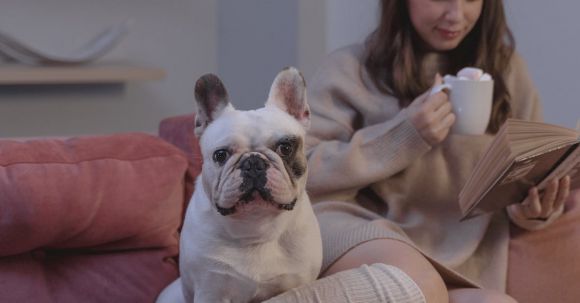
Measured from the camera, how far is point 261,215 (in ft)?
3.67

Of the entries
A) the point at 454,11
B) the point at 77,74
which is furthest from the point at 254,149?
the point at 77,74

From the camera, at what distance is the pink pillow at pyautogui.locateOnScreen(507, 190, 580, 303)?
A: 58.4 inches

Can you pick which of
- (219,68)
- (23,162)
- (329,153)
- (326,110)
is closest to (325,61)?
(326,110)

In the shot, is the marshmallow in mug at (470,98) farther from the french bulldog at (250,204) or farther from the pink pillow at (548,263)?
the french bulldog at (250,204)

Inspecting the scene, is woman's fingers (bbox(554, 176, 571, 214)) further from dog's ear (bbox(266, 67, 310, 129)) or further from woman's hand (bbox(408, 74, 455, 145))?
dog's ear (bbox(266, 67, 310, 129))

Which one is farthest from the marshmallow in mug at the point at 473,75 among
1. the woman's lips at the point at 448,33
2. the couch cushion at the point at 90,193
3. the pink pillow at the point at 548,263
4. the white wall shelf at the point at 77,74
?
the white wall shelf at the point at 77,74

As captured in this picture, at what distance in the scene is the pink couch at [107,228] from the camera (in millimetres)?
1374

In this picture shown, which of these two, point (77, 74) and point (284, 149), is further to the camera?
point (77, 74)

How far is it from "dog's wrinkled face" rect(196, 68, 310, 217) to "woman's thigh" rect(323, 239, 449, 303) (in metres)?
0.24

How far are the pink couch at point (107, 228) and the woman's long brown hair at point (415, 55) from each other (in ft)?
0.86

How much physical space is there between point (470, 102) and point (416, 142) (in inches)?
4.6

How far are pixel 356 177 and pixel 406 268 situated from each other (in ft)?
0.89

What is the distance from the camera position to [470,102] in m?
1.47

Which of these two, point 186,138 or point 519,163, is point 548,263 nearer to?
point 519,163
